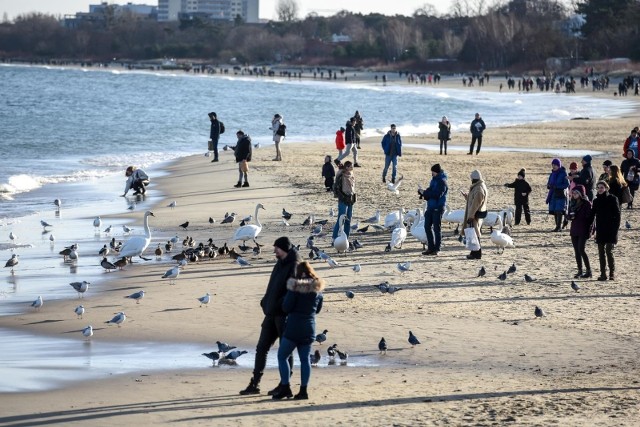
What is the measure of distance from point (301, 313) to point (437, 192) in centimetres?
783

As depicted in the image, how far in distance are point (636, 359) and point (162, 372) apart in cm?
486

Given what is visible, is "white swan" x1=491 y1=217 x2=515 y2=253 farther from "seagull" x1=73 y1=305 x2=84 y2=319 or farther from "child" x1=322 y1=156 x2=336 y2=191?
"child" x1=322 y1=156 x2=336 y2=191

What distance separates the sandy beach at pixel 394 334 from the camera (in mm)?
9992

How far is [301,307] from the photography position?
32.4ft

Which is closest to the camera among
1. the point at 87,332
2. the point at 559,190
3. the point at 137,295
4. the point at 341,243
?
the point at 87,332

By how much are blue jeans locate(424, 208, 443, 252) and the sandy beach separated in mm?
243

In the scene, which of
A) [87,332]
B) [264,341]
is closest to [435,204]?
[87,332]

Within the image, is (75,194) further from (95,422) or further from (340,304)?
(95,422)

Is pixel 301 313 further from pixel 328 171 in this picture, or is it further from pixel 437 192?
pixel 328 171

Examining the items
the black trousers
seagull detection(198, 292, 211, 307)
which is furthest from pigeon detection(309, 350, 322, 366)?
seagull detection(198, 292, 211, 307)

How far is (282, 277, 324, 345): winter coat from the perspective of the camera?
9.75 m

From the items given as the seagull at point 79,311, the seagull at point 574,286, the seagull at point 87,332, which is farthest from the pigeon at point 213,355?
the seagull at point 574,286

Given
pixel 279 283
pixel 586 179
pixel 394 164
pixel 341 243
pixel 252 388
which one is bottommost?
pixel 252 388

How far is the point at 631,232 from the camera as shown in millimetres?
20047
